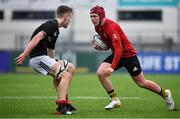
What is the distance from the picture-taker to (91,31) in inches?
1467

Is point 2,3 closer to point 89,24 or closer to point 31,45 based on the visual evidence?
point 89,24

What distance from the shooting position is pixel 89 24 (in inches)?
1615

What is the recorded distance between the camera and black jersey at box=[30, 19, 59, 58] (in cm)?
1211

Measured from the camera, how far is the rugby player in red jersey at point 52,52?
474 inches

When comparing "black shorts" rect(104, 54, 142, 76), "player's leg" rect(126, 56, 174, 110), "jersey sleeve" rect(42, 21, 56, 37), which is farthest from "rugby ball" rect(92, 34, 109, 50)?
"jersey sleeve" rect(42, 21, 56, 37)

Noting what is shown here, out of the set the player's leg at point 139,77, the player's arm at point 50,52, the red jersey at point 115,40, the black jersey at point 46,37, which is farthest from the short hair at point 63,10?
the player's leg at point 139,77

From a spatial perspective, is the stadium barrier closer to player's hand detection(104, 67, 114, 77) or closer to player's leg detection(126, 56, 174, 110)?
player's leg detection(126, 56, 174, 110)

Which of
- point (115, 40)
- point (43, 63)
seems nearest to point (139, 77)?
point (115, 40)

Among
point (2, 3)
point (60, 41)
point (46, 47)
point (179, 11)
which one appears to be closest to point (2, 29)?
point (2, 3)

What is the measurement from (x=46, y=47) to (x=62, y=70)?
0.58 m

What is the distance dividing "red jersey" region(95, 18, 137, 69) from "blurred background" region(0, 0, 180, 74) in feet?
59.2

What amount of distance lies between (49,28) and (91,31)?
82.7ft

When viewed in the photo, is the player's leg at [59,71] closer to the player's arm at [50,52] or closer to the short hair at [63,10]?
the player's arm at [50,52]

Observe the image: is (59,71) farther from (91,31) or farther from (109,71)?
(91,31)
